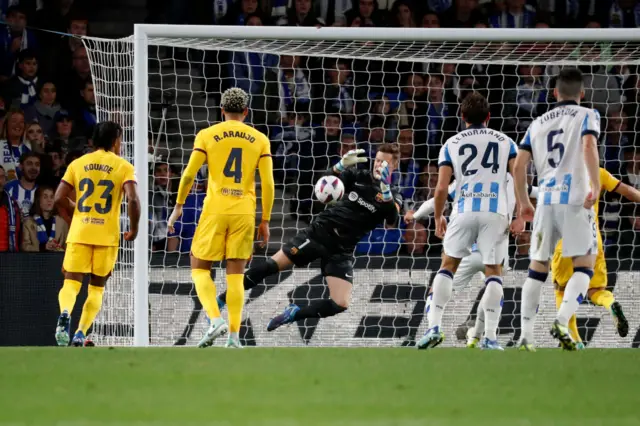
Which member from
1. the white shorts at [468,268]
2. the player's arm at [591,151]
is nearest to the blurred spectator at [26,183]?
the white shorts at [468,268]

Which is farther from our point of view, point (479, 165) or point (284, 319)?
point (284, 319)

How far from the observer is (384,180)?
11.3 metres

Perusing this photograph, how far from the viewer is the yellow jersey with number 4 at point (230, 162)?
9.52m

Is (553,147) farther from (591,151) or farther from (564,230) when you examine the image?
(564,230)

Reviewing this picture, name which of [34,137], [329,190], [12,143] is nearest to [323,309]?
[329,190]

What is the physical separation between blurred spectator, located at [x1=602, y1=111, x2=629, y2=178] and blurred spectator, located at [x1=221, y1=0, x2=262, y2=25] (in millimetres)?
4381

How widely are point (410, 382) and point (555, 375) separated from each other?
0.88m

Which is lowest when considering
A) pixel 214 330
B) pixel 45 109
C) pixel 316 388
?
pixel 214 330

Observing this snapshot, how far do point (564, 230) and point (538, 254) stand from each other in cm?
26

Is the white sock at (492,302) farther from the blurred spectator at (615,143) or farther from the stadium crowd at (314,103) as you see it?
the blurred spectator at (615,143)

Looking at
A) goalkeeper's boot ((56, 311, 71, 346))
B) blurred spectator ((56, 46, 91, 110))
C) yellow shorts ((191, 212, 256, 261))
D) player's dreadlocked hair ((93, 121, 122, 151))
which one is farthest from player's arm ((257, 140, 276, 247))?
blurred spectator ((56, 46, 91, 110))

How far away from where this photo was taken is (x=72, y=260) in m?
9.79

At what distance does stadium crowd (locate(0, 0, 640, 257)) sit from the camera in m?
13.2

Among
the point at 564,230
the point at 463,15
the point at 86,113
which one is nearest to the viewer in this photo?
the point at 564,230
